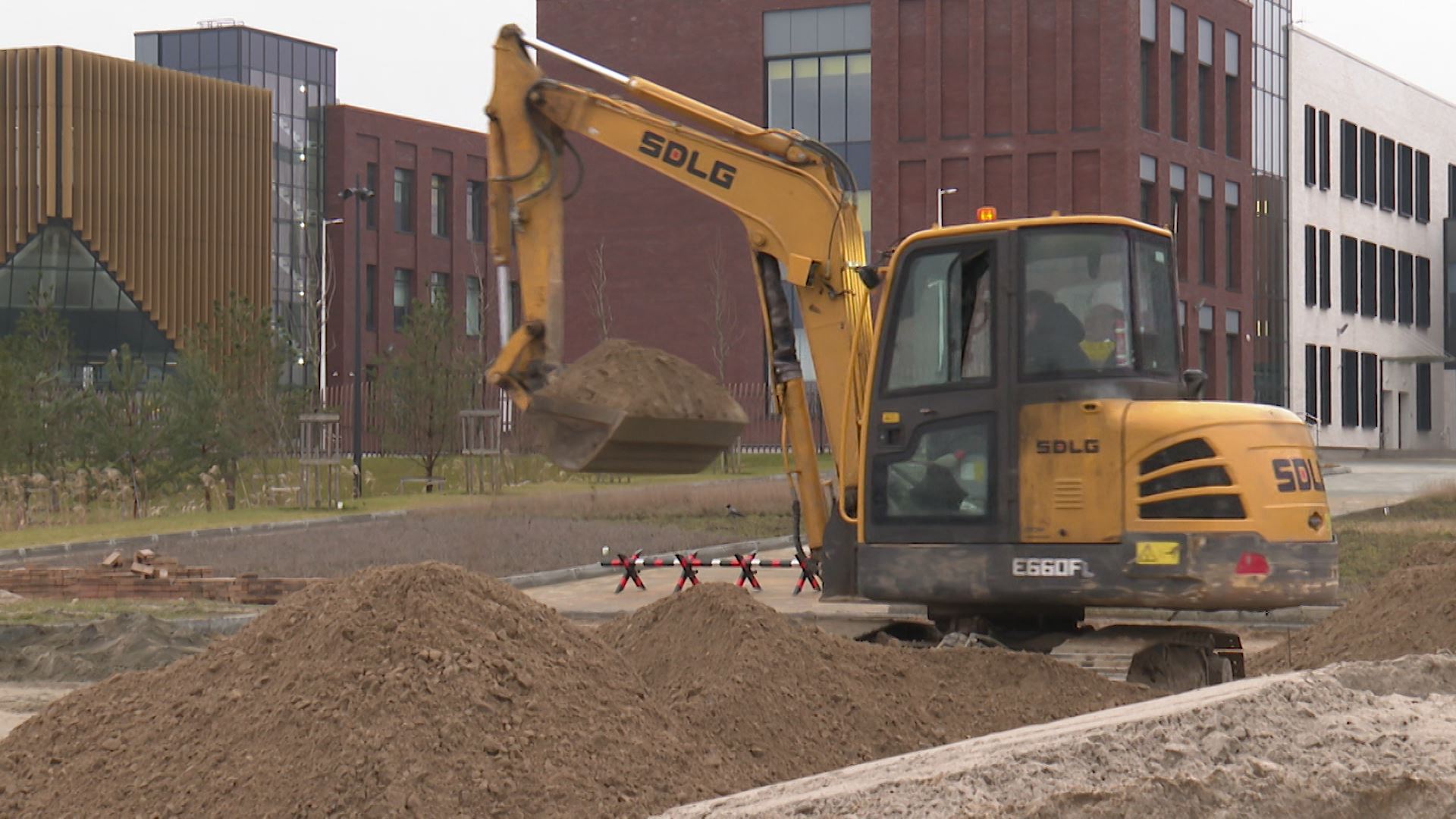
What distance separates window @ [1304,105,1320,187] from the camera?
7044 cm

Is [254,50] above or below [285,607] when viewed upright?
above

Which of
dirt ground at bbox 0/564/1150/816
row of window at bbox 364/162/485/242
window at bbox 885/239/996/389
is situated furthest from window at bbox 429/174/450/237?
dirt ground at bbox 0/564/1150/816

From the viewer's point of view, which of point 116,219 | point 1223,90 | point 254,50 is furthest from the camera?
point 254,50

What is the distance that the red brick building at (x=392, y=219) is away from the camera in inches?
3083

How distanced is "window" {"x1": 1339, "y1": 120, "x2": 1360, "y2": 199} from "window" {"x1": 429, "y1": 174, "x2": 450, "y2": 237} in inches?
1504

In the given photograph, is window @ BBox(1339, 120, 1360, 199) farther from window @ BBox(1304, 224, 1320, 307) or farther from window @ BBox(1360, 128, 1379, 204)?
window @ BBox(1304, 224, 1320, 307)

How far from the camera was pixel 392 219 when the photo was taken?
78938 millimetres

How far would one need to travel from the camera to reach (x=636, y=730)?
777 cm

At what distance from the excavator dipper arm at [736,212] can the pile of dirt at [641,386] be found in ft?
1.12

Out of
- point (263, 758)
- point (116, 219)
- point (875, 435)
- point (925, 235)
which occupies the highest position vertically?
point (116, 219)

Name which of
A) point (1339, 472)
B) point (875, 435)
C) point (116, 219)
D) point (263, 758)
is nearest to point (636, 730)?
point (263, 758)

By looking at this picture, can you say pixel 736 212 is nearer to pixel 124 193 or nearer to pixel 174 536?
pixel 174 536

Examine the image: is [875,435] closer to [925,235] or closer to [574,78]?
[925,235]

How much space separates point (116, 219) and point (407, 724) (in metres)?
67.7
